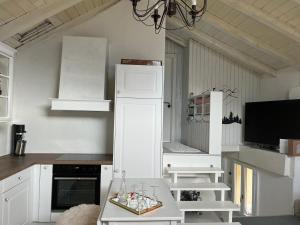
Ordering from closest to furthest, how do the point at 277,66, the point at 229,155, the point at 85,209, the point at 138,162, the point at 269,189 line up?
1. the point at 85,209
2. the point at 138,162
3. the point at 269,189
4. the point at 277,66
5. the point at 229,155

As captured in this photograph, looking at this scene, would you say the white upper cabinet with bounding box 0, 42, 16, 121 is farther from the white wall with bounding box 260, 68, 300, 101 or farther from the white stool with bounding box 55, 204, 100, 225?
the white wall with bounding box 260, 68, 300, 101

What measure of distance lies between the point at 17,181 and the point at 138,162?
4.67 ft

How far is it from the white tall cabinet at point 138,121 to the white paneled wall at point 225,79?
183 cm

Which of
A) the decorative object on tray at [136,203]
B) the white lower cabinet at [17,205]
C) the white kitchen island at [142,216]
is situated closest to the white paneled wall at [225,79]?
the white lower cabinet at [17,205]

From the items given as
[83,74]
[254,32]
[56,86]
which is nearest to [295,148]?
[254,32]

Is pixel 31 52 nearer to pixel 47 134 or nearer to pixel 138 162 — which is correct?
pixel 47 134

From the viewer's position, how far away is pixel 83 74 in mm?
3871

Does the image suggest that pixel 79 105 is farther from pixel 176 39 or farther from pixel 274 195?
pixel 274 195

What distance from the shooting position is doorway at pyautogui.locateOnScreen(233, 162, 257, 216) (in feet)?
15.3

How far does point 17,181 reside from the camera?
9.77 feet

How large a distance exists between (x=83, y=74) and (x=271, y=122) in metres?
3.02

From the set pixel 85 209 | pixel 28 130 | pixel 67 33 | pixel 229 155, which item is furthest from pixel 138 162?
pixel 229 155

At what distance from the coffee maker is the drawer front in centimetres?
74

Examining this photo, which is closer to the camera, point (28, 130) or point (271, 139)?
point (28, 130)
